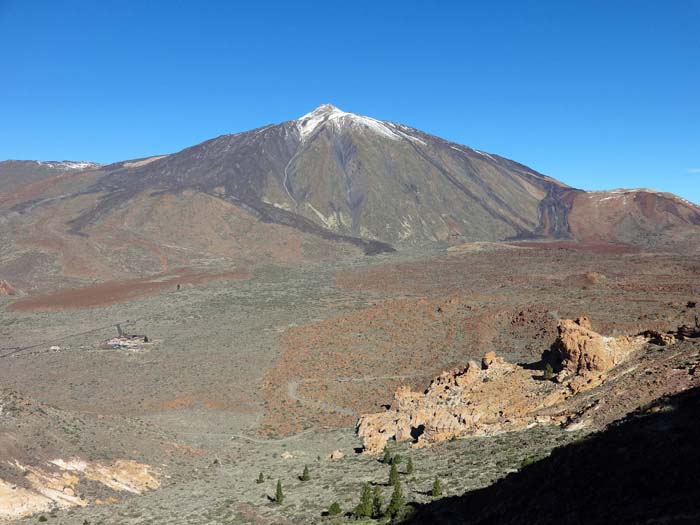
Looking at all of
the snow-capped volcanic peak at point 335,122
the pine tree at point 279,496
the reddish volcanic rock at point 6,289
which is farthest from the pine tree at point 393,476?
the snow-capped volcanic peak at point 335,122

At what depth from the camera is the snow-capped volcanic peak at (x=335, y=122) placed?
477 feet

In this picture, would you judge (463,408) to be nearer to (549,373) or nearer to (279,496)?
(549,373)

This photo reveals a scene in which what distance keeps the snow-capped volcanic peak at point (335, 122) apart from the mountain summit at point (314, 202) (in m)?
0.53

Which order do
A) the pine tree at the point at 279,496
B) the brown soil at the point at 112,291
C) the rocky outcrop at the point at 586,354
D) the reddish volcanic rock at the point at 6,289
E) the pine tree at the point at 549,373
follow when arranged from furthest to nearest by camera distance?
the reddish volcanic rock at the point at 6,289 < the brown soil at the point at 112,291 < the pine tree at the point at 549,373 < the rocky outcrop at the point at 586,354 < the pine tree at the point at 279,496

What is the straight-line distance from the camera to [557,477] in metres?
12.4

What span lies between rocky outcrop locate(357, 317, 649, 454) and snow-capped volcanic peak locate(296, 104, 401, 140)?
4838 inches

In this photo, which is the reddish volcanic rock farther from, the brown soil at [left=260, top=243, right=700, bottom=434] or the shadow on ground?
the shadow on ground

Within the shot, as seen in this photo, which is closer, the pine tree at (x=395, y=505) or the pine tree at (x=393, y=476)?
the pine tree at (x=395, y=505)

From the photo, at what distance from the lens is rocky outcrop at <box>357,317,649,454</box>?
21484 mm

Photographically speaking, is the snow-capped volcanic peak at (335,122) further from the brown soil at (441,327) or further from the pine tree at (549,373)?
the pine tree at (549,373)

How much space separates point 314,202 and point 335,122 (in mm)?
37119

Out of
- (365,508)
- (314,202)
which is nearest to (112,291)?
(365,508)

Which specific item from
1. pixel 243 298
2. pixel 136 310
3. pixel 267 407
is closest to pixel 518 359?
pixel 267 407

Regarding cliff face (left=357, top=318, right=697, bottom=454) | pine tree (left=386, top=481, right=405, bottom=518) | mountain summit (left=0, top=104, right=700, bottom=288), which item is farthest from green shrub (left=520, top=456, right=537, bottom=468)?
mountain summit (left=0, top=104, right=700, bottom=288)
